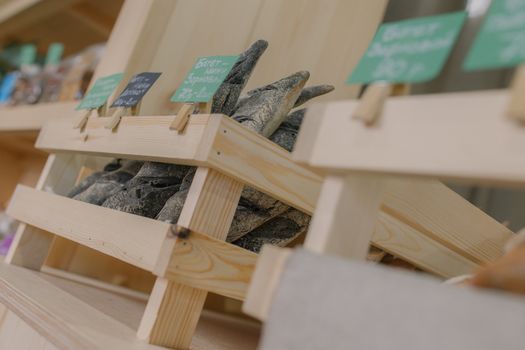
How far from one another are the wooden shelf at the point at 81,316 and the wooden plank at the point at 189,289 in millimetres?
36

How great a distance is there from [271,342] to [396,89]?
26 cm

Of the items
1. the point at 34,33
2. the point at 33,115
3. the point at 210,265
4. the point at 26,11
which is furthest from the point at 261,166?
the point at 34,33

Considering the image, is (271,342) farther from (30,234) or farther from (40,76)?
(40,76)

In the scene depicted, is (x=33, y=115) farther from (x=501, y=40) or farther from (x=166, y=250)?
(x=501, y=40)

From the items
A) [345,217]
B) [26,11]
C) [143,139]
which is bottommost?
[345,217]

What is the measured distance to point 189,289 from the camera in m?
0.91

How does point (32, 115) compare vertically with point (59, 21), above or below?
below

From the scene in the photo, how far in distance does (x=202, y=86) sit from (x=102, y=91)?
47 cm

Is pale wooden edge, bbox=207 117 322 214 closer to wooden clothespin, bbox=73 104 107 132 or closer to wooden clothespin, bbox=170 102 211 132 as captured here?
wooden clothespin, bbox=170 102 211 132

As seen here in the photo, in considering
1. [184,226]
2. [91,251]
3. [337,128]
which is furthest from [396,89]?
[91,251]

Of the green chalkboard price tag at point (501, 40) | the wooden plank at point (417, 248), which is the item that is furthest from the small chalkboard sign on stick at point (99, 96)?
the green chalkboard price tag at point (501, 40)

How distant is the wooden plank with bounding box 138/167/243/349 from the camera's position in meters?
0.87

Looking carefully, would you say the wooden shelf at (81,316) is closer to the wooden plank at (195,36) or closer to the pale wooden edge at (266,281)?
the pale wooden edge at (266,281)

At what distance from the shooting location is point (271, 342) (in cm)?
51
